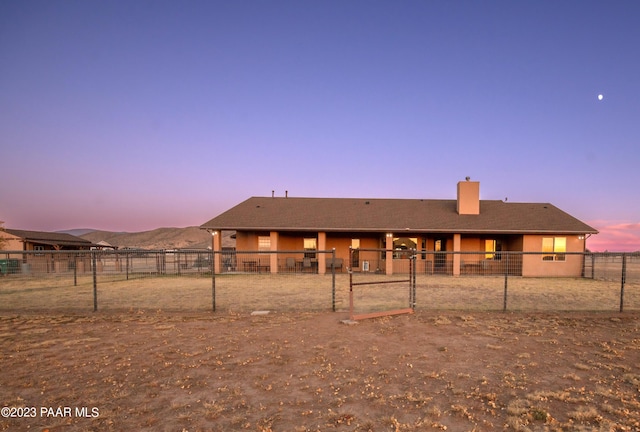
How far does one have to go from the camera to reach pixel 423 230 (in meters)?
22.5

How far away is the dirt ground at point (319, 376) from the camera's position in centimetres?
419

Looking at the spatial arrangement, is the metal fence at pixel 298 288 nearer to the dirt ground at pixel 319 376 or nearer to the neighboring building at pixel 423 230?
the neighboring building at pixel 423 230

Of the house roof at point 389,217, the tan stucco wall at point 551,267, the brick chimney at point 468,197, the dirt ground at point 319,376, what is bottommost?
the tan stucco wall at point 551,267

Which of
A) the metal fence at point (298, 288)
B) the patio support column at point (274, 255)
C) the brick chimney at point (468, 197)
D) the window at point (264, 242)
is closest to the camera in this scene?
the metal fence at point (298, 288)

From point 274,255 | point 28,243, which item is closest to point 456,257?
point 274,255

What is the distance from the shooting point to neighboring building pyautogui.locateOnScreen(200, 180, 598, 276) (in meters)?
22.6

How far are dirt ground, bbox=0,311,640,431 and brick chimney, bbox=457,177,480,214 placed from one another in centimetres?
1669

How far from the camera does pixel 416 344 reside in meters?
7.25

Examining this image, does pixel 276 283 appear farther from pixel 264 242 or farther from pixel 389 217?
pixel 389 217

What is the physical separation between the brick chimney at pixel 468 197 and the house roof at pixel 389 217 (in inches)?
25.3

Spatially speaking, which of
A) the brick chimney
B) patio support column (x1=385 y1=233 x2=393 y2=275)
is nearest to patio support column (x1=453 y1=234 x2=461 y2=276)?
the brick chimney

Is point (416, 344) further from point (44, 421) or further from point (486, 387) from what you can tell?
point (44, 421)

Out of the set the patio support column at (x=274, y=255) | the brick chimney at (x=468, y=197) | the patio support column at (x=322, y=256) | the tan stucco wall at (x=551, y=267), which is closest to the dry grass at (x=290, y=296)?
the patio support column at (x=274, y=255)

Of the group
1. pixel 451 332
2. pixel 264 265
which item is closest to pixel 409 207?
pixel 264 265
